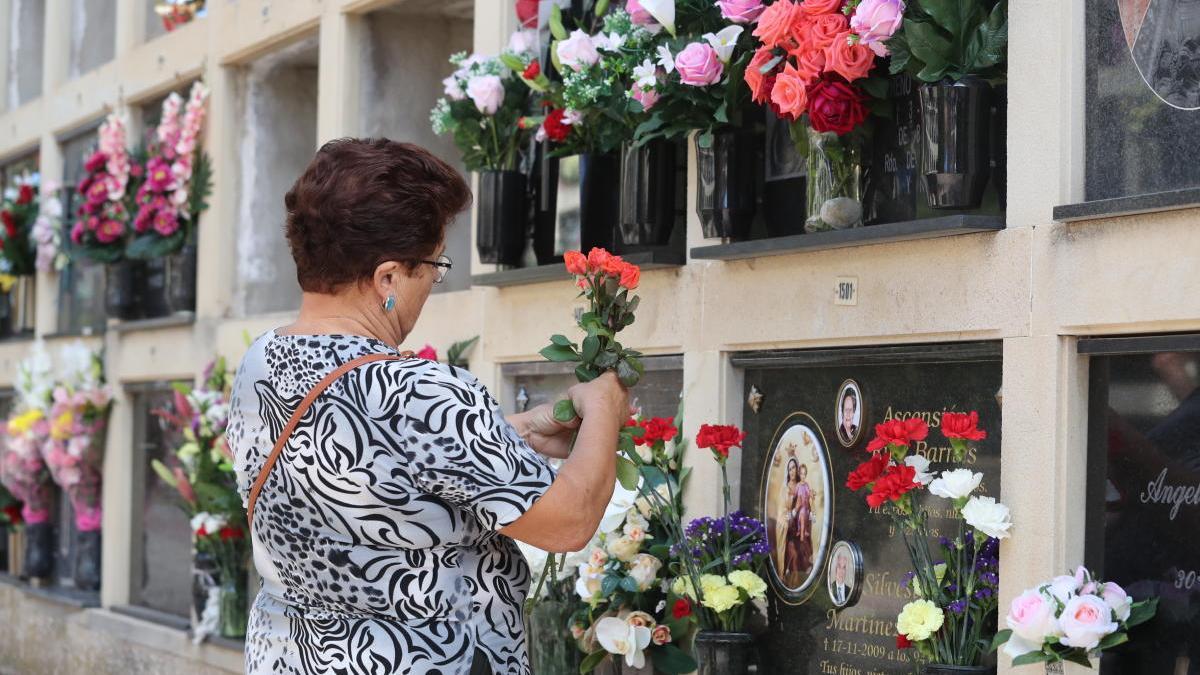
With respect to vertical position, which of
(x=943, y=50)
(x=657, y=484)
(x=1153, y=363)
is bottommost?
(x=657, y=484)

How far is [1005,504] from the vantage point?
3.71 metres

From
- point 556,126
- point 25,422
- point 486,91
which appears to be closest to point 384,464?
point 556,126

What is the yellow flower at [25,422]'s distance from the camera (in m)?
9.47

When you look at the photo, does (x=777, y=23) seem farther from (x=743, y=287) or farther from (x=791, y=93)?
(x=743, y=287)

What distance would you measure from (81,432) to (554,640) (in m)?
5.08

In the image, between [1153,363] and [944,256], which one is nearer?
[1153,363]

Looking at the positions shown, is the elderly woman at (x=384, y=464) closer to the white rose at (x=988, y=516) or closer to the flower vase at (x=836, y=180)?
the white rose at (x=988, y=516)

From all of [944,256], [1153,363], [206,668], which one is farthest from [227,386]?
[1153,363]

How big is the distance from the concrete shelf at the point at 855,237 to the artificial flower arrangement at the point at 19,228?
6.75 metres

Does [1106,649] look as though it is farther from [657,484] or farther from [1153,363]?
[657,484]

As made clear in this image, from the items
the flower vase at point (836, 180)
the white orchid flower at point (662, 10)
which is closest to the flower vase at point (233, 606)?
the white orchid flower at point (662, 10)

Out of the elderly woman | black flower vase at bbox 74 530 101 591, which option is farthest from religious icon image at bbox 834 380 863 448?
black flower vase at bbox 74 530 101 591

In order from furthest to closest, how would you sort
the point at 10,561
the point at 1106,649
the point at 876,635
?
the point at 10,561
the point at 876,635
the point at 1106,649

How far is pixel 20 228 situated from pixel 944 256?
769cm
